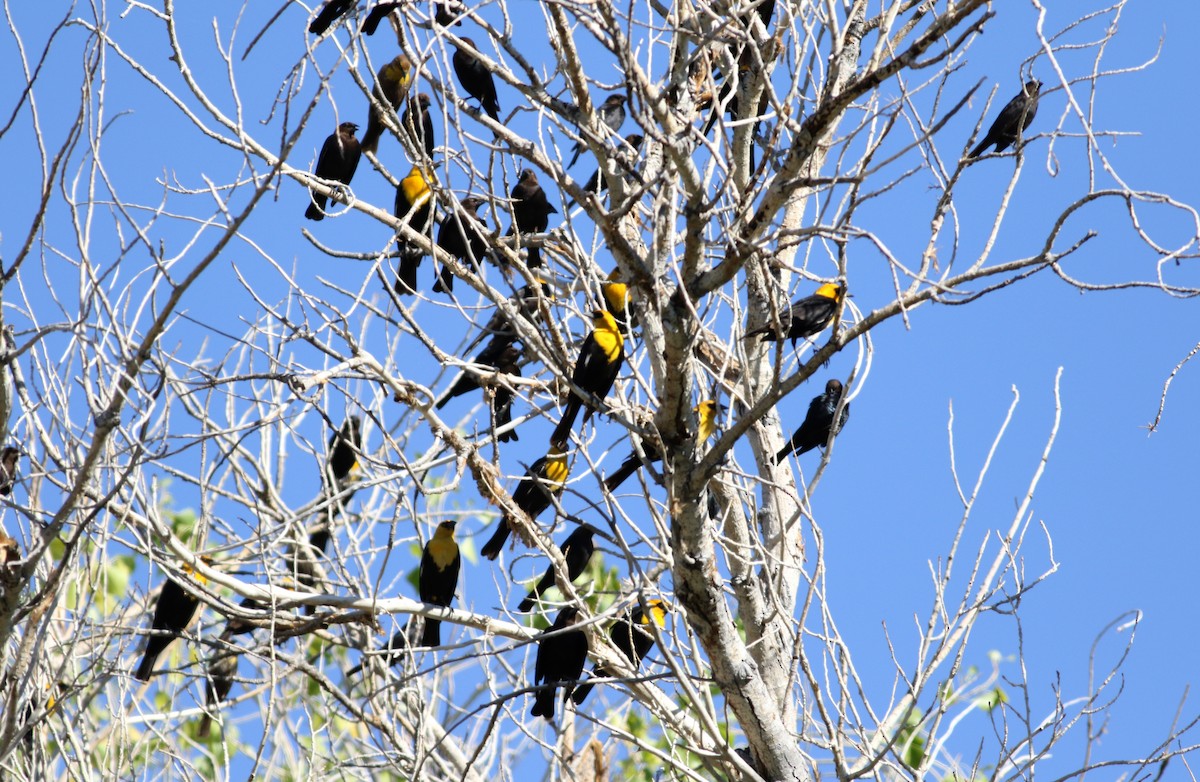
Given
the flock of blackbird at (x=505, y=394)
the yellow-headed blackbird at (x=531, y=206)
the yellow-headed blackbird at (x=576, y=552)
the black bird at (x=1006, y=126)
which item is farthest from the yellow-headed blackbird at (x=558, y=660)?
the black bird at (x=1006, y=126)

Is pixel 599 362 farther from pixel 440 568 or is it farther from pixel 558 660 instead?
pixel 440 568

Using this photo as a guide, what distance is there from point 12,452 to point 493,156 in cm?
339

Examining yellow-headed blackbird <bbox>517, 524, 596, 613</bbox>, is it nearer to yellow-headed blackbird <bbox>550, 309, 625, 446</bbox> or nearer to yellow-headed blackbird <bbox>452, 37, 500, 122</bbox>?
yellow-headed blackbird <bbox>550, 309, 625, 446</bbox>

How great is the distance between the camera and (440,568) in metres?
5.51

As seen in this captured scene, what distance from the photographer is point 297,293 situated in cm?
377

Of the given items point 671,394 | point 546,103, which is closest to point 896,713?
point 671,394

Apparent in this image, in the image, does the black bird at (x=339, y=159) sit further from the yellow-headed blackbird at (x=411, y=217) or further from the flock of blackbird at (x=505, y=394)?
the yellow-headed blackbird at (x=411, y=217)

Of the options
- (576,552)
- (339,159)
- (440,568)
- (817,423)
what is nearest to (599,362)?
(440,568)

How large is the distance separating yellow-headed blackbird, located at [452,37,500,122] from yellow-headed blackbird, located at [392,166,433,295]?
57 cm

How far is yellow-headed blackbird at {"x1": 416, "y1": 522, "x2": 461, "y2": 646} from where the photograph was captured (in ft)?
18.0

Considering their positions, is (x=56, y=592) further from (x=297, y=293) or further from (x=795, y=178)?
(x=795, y=178)

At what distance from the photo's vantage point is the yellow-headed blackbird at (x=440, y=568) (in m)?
5.49

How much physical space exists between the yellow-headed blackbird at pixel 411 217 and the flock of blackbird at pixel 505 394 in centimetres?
1

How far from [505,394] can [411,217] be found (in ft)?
3.16
